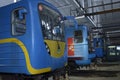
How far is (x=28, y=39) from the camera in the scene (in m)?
5.30

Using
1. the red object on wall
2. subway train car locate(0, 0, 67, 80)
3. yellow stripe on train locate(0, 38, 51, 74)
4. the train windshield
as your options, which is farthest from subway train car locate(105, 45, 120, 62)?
yellow stripe on train locate(0, 38, 51, 74)

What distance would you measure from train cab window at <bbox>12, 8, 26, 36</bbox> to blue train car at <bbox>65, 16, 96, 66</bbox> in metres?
5.84

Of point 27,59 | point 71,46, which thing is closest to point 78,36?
point 71,46

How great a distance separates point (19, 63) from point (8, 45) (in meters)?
0.68

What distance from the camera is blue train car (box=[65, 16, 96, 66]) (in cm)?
1135

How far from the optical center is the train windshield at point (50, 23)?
578 cm

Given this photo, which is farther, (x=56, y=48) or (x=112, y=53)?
(x=112, y=53)

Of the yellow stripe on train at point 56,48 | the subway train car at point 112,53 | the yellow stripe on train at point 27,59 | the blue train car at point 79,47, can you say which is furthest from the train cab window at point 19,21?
the subway train car at point 112,53

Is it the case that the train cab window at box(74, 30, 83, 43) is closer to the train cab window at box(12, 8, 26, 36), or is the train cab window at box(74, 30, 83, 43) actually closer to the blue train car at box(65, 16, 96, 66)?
Answer: the blue train car at box(65, 16, 96, 66)

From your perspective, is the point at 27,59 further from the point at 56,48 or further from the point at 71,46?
the point at 71,46

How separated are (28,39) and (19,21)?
679mm

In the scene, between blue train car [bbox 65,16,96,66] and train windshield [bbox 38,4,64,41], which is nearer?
train windshield [bbox 38,4,64,41]

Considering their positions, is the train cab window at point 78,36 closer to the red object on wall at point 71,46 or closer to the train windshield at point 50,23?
the red object on wall at point 71,46

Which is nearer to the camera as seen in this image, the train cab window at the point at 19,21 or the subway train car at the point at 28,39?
the subway train car at the point at 28,39
